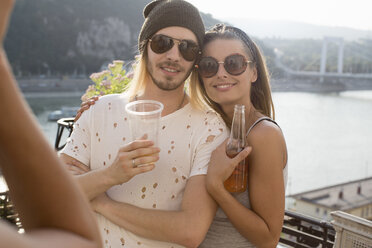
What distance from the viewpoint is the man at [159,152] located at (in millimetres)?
930

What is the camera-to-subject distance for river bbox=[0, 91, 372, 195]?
2183 centimetres

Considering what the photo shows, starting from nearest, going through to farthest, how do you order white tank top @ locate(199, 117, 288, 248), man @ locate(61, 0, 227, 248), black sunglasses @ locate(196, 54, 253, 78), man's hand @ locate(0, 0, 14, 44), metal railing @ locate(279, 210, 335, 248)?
man's hand @ locate(0, 0, 14, 44)
man @ locate(61, 0, 227, 248)
white tank top @ locate(199, 117, 288, 248)
black sunglasses @ locate(196, 54, 253, 78)
metal railing @ locate(279, 210, 335, 248)

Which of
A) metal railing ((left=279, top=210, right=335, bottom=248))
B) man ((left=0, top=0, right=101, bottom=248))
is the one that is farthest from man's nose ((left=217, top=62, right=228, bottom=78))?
metal railing ((left=279, top=210, right=335, bottom=248))

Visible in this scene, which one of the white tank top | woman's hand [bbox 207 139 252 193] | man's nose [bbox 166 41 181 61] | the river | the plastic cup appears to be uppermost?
man's nose [bbox 166 41 181 61]

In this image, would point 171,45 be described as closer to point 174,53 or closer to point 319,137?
point 174,53

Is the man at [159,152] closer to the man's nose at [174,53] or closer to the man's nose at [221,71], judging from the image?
the man's nose at [174,53]

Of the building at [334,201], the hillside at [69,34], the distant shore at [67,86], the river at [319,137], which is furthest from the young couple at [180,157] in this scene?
the hillside at [69,34]

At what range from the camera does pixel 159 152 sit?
0.99 meters

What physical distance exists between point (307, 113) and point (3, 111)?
28522mm

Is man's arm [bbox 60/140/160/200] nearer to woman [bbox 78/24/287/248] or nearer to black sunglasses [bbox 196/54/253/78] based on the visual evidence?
woman [bbox 78/24/287/248]

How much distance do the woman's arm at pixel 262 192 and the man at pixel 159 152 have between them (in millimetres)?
63

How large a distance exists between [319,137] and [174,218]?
2472cm

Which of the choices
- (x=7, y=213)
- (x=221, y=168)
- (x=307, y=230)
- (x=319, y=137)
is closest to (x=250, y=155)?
(x=221, y=168)

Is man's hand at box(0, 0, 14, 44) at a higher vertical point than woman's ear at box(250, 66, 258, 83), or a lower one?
higher
